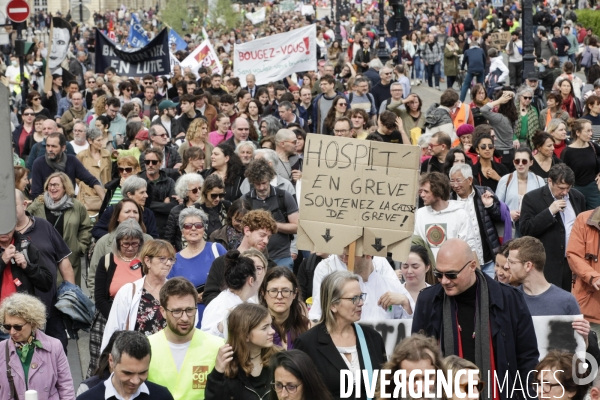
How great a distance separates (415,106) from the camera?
14633 millimetres

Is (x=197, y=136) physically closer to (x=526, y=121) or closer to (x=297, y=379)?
(x=526, y=121)

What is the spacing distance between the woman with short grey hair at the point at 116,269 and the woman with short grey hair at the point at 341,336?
2.39 m

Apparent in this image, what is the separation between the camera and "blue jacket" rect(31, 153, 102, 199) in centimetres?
1169

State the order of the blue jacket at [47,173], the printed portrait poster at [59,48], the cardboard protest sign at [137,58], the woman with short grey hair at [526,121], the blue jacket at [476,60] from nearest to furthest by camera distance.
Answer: the blue jacket at [47,173] → the woman with short grey hair at [526,121] → the cardboard protest sign at [137,58] → the printed portrait poster at [59,48] → the blue jacket at [476,60]

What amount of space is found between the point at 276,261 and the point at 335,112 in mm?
5537

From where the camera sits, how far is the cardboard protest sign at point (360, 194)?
729cm

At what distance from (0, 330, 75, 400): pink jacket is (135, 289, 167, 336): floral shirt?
53 centimetres

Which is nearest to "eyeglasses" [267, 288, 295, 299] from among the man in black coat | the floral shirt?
the floral shirt

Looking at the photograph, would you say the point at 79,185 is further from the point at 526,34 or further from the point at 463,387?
the point at 526,34

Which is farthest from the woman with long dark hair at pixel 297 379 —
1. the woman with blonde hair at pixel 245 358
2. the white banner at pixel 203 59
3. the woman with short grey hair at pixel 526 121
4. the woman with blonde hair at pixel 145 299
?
the white banner at pixel 203 59

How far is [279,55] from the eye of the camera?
20344mm

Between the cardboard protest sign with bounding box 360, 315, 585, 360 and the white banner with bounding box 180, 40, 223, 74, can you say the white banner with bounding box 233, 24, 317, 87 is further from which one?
the cardboard protest sign with bounding box 360, 315, 585, 360

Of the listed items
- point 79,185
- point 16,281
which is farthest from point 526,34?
point 16,281

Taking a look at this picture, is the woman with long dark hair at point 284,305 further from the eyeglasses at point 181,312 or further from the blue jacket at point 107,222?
the blue jacket at point 107,222
